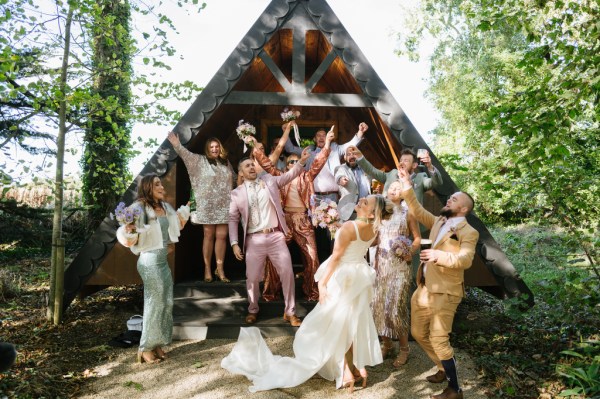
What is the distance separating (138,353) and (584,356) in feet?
14.0

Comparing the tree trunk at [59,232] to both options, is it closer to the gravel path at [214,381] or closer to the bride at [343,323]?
the gravel path at [214,381]

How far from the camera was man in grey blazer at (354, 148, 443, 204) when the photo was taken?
4922mm

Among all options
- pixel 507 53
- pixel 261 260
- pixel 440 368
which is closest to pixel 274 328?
pixel 261 260

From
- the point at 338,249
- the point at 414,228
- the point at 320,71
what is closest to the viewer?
the point at 338,249

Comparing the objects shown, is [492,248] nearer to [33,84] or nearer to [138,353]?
[138,353]

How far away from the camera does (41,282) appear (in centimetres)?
823

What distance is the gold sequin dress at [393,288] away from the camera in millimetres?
4336

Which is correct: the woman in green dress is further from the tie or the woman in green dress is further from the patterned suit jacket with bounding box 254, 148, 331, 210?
the patterned suit jacket with bounding box 254, 148, 331, 210

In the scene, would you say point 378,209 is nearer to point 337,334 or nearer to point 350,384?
point 337,334

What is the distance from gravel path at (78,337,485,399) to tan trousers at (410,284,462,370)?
16.0 inches

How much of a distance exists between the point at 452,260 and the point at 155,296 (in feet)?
9.08

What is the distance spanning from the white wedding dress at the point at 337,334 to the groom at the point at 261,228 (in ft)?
3.70

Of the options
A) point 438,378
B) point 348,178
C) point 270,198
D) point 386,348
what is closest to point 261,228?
point 270,198

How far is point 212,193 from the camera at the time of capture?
5707 mm
